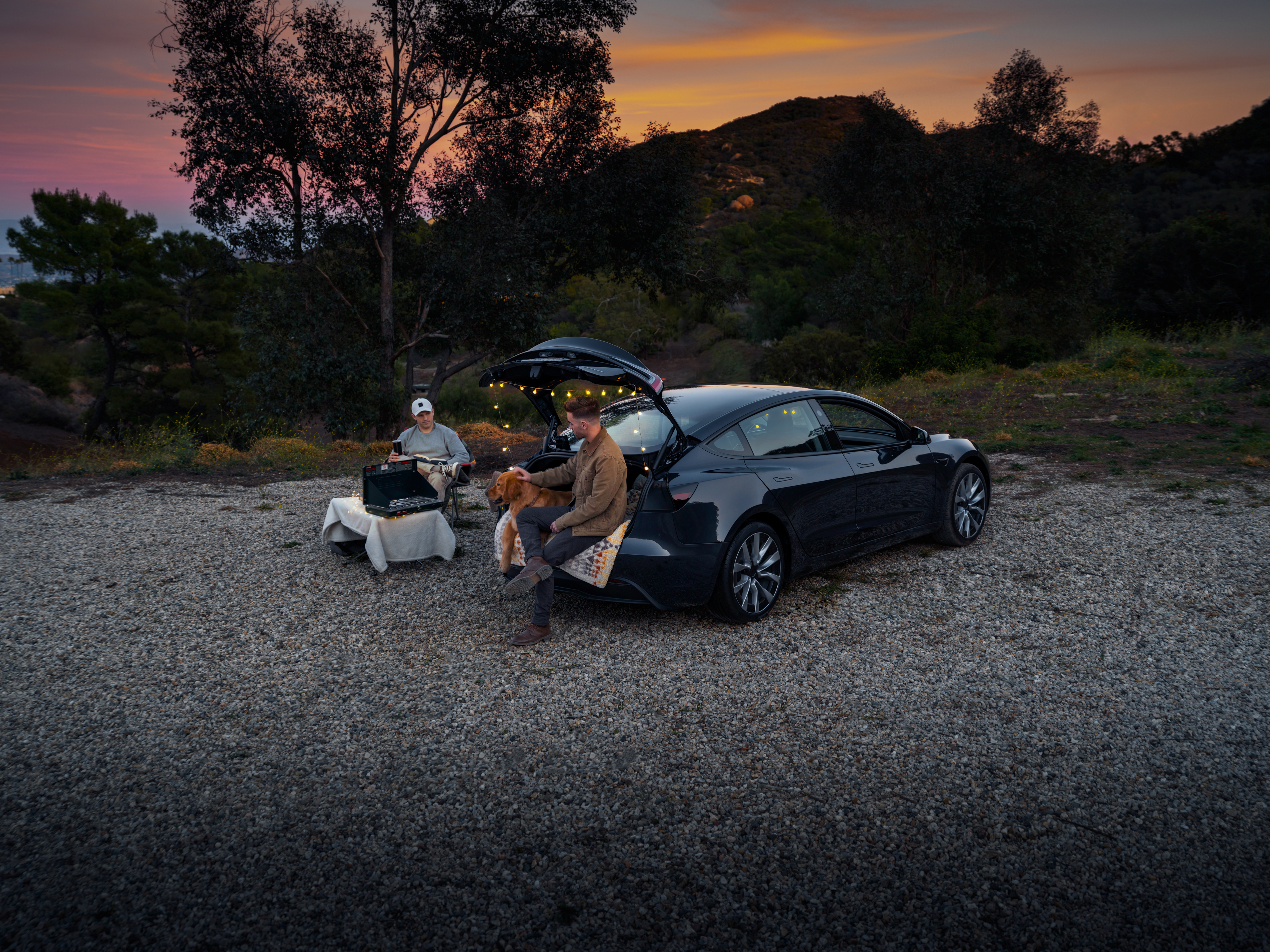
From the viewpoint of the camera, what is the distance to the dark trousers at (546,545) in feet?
15.8

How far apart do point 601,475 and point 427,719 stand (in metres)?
1.73

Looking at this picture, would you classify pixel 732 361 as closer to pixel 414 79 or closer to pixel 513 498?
pixel 414 79

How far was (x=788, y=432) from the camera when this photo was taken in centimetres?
546

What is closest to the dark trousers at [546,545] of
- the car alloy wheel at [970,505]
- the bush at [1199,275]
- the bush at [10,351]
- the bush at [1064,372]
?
the car alloy wheel at [970,505]

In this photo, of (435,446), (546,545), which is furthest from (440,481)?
(546,545)

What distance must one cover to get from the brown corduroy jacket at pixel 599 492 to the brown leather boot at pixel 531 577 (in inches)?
10.3

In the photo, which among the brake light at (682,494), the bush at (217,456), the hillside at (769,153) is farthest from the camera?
the hillside at (769,153)

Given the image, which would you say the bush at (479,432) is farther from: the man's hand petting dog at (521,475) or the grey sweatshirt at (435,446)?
the man's hand petting dog at (521,475)

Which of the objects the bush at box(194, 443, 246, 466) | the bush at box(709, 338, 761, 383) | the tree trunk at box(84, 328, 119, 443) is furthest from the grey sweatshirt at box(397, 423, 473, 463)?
the tree trunk at box(84, 328, 119, 443)

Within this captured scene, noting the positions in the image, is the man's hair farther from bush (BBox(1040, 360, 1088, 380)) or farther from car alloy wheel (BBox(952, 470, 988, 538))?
bush (BBox(1040, 360, 1088, 380))

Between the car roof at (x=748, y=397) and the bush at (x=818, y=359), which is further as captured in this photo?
the bush at (x=818, y=359)

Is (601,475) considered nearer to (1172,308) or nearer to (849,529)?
(849,529)

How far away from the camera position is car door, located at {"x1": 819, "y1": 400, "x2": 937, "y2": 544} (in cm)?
580

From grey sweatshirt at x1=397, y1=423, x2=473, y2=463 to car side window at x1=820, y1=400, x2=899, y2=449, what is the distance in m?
3.32
